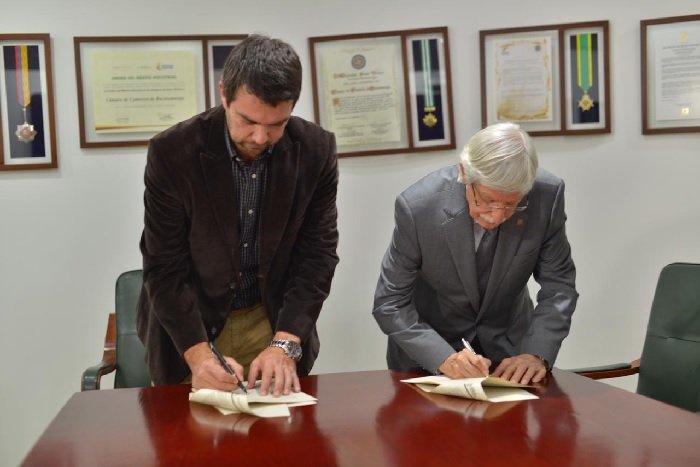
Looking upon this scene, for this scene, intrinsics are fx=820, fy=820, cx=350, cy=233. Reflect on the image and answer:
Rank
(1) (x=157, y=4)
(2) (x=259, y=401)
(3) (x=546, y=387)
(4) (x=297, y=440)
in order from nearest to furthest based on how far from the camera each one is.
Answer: (4) (x=297, y=440), (2) (x=259, y=401), (3) (x=546, y=387), (1) (x=157, y=4)

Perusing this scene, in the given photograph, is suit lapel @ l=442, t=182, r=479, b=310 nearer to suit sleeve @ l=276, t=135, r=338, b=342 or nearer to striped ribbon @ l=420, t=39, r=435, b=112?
suit sleeve @ l=276, t=135, r=338, b=342

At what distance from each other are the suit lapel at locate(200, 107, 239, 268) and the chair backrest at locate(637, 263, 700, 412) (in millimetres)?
1714

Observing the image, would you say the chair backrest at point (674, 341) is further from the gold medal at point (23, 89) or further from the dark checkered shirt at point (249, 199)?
the gold medal at point (23, 89)

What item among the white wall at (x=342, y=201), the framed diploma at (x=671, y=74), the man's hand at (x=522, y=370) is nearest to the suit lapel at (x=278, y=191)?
the man's hand at (x=522, y=370)

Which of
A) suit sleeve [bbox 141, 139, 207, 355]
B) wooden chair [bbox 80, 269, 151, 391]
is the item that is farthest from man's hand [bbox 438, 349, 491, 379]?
wooden chair [bbox 80, 269, 151, 391]

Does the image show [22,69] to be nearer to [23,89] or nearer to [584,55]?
[23,89]

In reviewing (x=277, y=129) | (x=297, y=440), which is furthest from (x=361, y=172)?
(x=297, y=440)

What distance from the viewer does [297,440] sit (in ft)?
5.82

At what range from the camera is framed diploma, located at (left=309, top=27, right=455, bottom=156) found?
3838 millimetres

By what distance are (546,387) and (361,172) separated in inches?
72.7

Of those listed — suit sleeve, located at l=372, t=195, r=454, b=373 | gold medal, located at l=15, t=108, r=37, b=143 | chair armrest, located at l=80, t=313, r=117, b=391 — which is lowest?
chair armrest, located at l=80, t=313, r=117, b=391

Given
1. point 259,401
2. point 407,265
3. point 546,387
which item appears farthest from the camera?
point 407,265

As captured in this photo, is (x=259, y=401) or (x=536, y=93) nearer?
(x=259, y=401)

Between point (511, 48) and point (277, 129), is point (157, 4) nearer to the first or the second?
point (511, 48)
